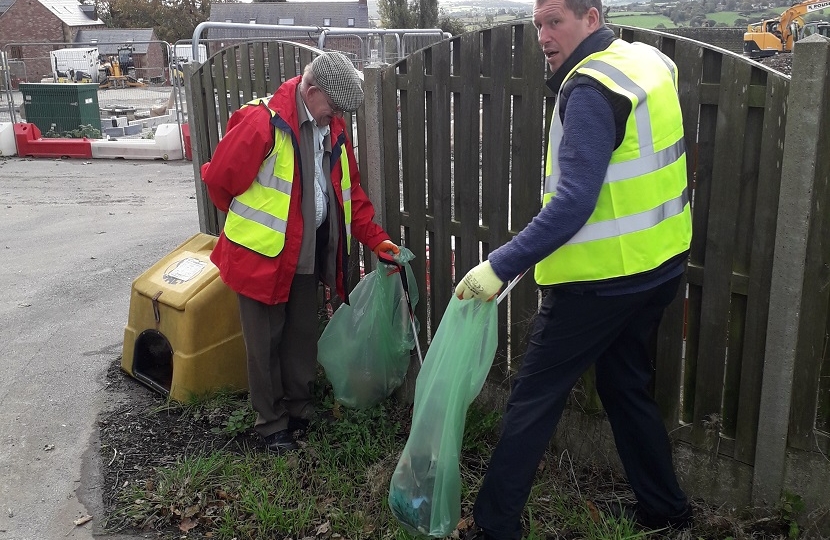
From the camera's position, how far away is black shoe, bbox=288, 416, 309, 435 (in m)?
3.86

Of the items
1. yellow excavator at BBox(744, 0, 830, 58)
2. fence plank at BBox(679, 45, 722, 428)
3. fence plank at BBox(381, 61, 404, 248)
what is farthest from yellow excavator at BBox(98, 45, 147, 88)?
fence plank at BBox(679, 45, 722, 428)

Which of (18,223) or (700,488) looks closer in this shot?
(700,488)

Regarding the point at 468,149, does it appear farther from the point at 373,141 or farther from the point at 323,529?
the point at 323,529

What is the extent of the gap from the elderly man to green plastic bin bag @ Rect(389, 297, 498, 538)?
0.98 metres

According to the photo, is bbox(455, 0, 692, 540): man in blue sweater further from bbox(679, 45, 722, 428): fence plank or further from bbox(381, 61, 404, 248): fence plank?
bbox(381, 61, 404, 248): fence plank

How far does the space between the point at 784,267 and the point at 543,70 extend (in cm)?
115

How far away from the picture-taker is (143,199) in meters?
9.91

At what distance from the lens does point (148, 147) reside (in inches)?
516

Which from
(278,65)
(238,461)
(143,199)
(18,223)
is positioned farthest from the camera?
(143,199)

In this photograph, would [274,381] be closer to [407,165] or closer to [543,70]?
[407,165]

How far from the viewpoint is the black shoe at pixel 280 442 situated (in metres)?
3.70

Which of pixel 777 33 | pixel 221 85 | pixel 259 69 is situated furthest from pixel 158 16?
pixel 259 69

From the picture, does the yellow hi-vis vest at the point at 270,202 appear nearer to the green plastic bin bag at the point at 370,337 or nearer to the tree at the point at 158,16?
the green plastic bin bag at the point at 370,337

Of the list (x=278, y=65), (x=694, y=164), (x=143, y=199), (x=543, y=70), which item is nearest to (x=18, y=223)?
(x=143, y=199)
